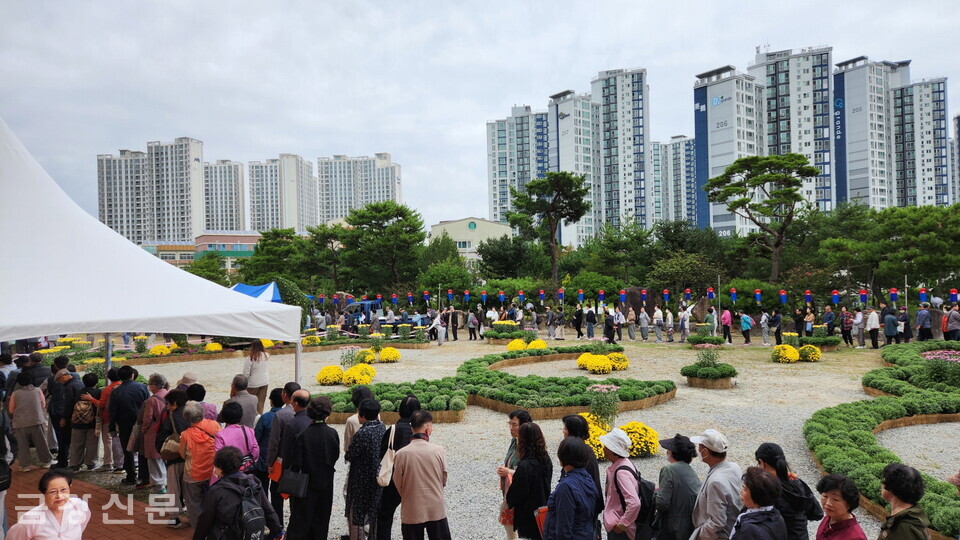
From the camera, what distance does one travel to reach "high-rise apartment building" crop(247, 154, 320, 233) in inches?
4579

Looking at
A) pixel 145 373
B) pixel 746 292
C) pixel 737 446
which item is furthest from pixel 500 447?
pixel 746 292

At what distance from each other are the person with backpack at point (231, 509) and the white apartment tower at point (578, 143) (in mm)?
83659

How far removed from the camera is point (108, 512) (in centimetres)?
593

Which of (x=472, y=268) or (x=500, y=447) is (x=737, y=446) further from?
(x=472, y=268)

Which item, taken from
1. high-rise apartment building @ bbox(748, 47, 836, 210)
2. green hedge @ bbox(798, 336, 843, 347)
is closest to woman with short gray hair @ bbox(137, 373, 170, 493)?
green hedge @ bbox(798, 336, 843, 347)

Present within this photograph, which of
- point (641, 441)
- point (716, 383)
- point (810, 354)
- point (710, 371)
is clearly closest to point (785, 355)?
point (810, 354)

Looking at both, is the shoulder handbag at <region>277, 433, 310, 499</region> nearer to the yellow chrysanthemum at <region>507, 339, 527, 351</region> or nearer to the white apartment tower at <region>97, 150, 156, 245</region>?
the yellow chrysanthemum at <region>507, 339, 527, 351</region>

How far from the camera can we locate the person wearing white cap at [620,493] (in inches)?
Answer: 149

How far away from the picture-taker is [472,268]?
4991 cm

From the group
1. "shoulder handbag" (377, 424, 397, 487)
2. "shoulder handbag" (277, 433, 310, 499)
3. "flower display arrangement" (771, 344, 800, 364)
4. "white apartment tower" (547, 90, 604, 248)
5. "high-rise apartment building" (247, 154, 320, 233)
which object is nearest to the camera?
"shoulder handbag" (377, 424, 397, 487)

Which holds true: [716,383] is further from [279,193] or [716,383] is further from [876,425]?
[279,193]

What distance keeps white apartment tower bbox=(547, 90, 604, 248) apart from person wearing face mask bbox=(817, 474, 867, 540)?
83504mm

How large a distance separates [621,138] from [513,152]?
82.8ft

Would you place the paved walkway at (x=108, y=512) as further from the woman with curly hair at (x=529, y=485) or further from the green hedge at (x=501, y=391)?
the green hedge at (x=501, y=391)
